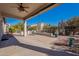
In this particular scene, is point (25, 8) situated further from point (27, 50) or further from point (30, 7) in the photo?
point (27, 50)

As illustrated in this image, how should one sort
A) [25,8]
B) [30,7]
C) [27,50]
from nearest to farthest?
[27,50], [25,8], [30,7]

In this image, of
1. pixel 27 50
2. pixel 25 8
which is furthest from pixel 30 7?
pixel 27 50

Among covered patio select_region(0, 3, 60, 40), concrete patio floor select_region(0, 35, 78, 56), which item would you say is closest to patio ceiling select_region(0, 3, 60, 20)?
covered patio select_region(0, 3, 60, 40)

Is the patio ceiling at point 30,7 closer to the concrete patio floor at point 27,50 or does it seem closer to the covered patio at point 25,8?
the covered patio at point 25,8

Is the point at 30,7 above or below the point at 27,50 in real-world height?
above

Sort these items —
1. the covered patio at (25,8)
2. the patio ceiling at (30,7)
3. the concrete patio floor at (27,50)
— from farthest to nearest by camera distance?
the covered patio at (25,8)
the patio ceiling at (30,7)
the concrete patio floor at (27,50)

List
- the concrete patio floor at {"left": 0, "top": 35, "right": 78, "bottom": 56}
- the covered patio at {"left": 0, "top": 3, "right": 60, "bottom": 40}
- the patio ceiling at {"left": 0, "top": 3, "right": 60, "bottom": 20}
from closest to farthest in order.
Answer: the concrete patio floor at {"left": 0, "top": 35, "right": 78, "bottom": 56} → the patio ceiling at {"left": 0, "top": 3, "right": 60, "bottom": 20} → the covered patio at {"left": 0, "top": 3, "right": 60, "bottom": 40}

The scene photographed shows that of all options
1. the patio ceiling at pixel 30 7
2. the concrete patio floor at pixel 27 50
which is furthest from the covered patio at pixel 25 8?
the concrete patio floor at pixel 27 50

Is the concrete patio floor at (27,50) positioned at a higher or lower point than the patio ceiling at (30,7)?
lower

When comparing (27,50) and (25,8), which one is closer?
(27,50)

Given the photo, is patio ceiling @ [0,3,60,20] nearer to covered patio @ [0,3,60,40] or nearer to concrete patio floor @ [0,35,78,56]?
covered patio @ [0,3,60,40]

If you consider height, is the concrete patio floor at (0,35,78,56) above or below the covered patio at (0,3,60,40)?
below

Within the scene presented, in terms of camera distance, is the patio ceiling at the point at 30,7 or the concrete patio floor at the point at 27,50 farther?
the patio ceiling at the point at 30,7

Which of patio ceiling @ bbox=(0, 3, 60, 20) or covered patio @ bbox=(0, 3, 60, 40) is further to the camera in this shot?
covered patio @ bbox=(0, 3, 60, 40)
